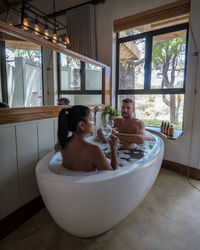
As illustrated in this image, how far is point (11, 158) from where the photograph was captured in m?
1.26

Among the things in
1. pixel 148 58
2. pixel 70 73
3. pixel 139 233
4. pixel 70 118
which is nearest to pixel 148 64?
pixel 148 58

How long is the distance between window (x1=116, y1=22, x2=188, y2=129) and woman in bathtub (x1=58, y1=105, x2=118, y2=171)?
189cm

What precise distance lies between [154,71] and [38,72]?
182cm

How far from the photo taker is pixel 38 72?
5.57 ft

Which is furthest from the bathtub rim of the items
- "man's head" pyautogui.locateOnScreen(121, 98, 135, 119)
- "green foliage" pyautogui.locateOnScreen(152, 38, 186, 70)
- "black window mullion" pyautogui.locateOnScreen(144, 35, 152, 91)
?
"green foliage" pyautogui.locateOnScreen(152, 38, 186, 70)

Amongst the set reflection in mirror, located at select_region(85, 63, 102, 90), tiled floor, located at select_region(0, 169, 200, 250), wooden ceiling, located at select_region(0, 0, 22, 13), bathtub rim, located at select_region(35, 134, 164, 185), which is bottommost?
tiled floor, located at select_region(0, 169, 200, 250)

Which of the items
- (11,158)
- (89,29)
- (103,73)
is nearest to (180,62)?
(103,73)

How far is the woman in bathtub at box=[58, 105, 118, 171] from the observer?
1058mm

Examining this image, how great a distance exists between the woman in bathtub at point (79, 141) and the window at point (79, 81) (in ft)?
3.17

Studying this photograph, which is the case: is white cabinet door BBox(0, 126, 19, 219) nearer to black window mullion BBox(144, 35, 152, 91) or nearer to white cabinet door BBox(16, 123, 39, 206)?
white cabinet door BBox(16, 123, 39, 206)

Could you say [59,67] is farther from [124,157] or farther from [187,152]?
[187,152]

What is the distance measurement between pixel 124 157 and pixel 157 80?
1482mm

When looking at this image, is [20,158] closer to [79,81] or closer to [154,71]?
[79,81]

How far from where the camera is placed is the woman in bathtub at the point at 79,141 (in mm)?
1058
